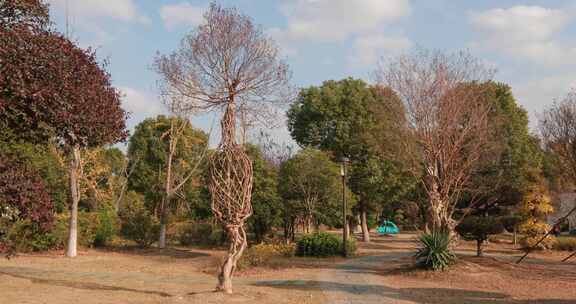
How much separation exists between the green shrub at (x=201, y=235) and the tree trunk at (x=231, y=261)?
1874 centimetres

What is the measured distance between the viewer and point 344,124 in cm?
3384

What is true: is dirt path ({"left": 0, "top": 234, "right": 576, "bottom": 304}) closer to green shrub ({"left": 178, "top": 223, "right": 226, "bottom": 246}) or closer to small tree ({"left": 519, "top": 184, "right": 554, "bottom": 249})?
small tree ({"left": 519, "top": 184, "right": 554, "bottom": 249})

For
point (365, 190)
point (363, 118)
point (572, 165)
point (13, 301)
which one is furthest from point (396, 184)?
point (13, 301)

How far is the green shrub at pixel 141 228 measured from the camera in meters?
28.5

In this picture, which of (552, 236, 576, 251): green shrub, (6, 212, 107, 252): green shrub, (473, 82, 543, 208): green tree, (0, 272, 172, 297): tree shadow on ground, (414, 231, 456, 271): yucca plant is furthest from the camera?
(473, 82, 543, 208): green tree

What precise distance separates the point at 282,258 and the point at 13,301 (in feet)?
43.4

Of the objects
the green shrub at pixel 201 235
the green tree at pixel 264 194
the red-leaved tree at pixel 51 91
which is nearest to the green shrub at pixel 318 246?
the green tree at pixel 264 194

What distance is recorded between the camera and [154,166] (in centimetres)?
4512

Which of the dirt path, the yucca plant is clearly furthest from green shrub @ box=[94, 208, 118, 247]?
the yucca plant

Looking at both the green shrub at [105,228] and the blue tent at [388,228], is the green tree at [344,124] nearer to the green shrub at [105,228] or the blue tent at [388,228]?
the green shrub at [105,228]

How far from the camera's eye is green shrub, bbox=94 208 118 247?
28.1m

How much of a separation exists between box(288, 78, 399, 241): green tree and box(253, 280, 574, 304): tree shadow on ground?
60.0ft

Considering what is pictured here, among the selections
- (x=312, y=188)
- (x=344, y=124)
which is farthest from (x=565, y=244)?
(x=344, y=124)

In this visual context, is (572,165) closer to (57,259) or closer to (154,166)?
(57,259)
